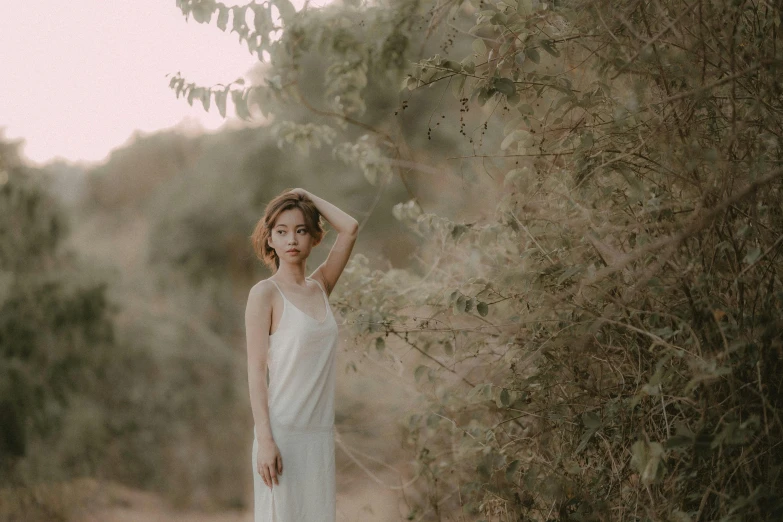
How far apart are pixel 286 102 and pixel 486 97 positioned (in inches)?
53.5

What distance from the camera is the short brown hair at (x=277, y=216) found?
2.50 metres

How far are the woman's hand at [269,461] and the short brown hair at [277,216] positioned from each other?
69 cm

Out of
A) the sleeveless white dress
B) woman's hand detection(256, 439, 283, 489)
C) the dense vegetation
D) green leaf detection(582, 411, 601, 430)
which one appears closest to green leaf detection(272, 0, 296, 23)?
the dense vegetation

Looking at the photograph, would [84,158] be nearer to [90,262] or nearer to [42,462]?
[90,262]

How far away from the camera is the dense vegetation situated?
1.93m

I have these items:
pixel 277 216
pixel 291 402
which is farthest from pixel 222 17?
pixel 291 402

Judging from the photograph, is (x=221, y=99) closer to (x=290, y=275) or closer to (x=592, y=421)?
(x=290, y=275)

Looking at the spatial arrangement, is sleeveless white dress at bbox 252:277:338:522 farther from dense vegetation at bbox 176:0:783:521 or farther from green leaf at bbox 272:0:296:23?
green leaf at bbox 272:0:296:23

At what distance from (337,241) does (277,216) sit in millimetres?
247

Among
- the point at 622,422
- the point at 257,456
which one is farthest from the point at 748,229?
the point at 257,456

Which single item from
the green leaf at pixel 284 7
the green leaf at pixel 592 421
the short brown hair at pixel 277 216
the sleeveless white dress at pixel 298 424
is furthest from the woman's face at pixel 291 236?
the green leaf at pixel 592 421

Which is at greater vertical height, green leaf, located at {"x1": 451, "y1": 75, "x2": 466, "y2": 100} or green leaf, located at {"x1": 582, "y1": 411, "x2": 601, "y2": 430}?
green leaf, located at {"x1": 451, "y1": 75, "x2": 466, "y2": 100}

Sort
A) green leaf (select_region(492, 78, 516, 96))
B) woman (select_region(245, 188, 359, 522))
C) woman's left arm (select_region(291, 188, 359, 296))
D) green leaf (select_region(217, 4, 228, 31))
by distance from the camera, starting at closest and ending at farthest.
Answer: green leaf (select_region(492, 78, 516, 96)) < woman (select_region(245, 188, 359, 522)) < woman's left arm (select_region(291, 188, 359, 296)) < green leaf (select_region(217, 4, 228, 31))

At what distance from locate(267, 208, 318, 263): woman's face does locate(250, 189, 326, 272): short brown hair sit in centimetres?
2
